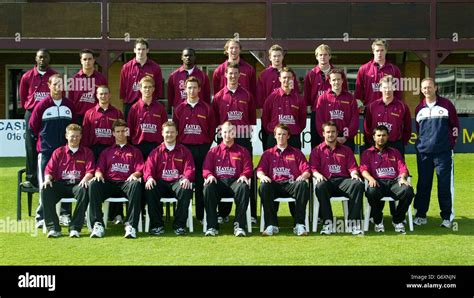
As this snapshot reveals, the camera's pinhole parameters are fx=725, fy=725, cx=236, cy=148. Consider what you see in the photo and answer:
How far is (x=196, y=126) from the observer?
936 cm

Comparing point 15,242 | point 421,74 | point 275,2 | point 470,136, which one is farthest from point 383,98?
point 421,74

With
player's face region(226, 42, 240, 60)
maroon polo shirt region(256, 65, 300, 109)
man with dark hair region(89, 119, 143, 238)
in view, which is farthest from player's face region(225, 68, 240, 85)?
man with dark hair region(89, 119, 143, 238)

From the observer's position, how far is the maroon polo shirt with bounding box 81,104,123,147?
30.7 feet

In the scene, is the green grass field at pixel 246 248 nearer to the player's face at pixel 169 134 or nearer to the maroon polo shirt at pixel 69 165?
the maroon polo shirt at pixel 69 165

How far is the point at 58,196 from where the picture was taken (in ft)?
28.6

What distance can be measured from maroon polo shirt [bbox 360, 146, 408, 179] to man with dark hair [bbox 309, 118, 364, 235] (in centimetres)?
22

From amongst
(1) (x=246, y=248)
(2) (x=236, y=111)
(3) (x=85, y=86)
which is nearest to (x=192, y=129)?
(2) (x=236, y=111)

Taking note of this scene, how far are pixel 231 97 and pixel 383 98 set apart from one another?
1972 millimetres

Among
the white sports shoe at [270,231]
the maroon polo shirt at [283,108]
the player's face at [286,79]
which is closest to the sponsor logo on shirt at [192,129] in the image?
the maroon polo shirt at [283,108]

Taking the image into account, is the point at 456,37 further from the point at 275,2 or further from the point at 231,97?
the point at 231,97

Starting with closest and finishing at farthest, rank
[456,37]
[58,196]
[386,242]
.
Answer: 1. [386,242]
2. [58,196]
3. [456,37]

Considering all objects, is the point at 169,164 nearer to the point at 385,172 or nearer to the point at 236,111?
the point at 236,111

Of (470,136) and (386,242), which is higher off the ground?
(470,136)

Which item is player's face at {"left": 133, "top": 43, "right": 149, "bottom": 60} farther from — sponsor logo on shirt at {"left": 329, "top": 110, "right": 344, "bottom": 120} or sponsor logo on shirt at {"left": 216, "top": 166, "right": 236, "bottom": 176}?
sponsor logo on shirt at {"left": 329, "top": 110, "right": 344, "bottom": 120}
